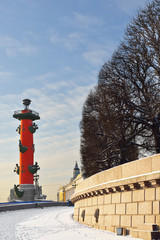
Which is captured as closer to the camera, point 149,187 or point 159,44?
point 149,187

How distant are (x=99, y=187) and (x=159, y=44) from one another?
10.4 meters

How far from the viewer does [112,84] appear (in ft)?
83.1

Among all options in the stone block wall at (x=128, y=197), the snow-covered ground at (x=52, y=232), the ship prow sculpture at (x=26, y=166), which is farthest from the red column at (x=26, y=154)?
the stone block wall at (x=128, y=197)

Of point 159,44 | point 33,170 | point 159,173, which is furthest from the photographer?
point 33,170

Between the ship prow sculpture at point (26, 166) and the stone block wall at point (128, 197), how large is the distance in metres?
37.8

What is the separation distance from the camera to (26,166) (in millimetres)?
54781

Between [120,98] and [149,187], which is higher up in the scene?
[120,98]

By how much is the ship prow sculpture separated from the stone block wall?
37.8 meters

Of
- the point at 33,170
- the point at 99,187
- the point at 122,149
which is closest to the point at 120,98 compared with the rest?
the point at 122,149

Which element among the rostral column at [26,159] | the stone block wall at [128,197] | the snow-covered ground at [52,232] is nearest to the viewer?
the stone block wall at [128,197]

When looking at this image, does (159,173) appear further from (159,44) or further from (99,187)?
(159,44)

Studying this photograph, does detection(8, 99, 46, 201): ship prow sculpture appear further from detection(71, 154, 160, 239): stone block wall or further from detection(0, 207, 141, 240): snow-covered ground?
detection(71, 154, 160, 239): stone block wall

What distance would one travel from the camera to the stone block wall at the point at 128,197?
11.5 metres

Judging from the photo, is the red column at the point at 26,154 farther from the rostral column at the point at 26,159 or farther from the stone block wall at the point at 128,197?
the stone block wall at the point at 128,197
